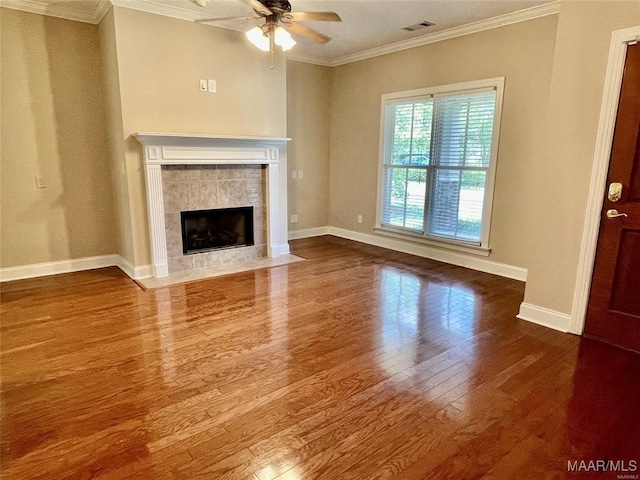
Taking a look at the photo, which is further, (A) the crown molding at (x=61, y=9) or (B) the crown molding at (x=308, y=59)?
(B) the crown molding at (x=308, y=59)

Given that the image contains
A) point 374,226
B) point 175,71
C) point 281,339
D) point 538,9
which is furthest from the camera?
point 374,226

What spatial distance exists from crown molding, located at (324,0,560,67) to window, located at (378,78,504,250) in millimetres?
561

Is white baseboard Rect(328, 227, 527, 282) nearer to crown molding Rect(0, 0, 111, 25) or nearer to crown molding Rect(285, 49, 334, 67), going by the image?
crown molding Rect(285, 49, 334, 67)

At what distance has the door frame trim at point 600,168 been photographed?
2.52m

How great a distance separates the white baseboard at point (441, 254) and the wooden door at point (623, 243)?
4.54 ft

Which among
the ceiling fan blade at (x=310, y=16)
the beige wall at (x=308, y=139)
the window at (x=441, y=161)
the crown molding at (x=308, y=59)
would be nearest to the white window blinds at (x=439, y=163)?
the window at (x=441, y=161)

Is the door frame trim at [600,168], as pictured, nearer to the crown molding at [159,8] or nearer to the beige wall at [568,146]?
the beige wall at [568,146]

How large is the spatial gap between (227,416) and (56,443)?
0.77m

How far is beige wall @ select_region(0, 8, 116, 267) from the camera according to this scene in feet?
12.7

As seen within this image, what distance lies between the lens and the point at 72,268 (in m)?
4.43

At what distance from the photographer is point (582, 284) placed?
287 cm

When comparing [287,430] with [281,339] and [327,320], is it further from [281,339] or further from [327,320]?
[327,320]

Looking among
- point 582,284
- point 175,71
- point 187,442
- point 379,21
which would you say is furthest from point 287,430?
point 379,21

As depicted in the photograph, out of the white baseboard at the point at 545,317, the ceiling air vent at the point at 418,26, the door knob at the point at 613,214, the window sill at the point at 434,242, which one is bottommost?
the white baseboard at the point at 545,317
